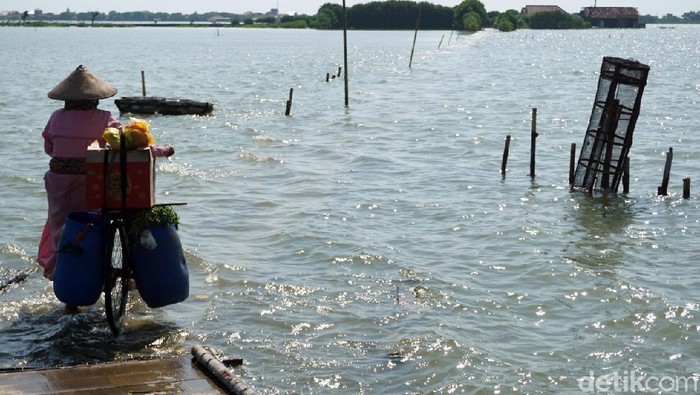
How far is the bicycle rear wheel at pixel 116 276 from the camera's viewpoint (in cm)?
845

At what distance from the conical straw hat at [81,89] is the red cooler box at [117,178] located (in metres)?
0.81

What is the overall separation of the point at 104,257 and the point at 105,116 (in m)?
1.31

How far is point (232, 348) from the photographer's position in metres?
9.12

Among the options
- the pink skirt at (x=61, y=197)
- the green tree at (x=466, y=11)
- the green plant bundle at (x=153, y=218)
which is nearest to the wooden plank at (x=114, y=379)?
the green plant bundle at (x=153, y=218)

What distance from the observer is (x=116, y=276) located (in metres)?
8.69

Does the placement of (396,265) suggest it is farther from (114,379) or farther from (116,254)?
(114,379)

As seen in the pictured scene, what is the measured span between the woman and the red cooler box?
63 cm

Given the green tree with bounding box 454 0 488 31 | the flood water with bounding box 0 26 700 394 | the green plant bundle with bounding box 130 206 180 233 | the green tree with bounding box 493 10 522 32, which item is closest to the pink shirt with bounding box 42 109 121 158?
the green plant bundle with bounding box 130 206 180 233

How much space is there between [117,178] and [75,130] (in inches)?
36.2

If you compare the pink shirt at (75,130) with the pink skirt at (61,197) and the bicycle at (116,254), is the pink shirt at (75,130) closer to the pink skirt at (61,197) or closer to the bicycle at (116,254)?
the pink skirt at (61,197)

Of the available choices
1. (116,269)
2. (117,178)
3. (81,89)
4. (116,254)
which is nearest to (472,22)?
(81,89)

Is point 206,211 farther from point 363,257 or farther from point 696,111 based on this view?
point 696,111

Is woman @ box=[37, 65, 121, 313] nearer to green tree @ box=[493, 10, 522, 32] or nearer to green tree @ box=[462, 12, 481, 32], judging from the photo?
green tree @ box=[462, 12, 481, 32]

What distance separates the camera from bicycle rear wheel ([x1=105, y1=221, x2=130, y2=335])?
845 cm
